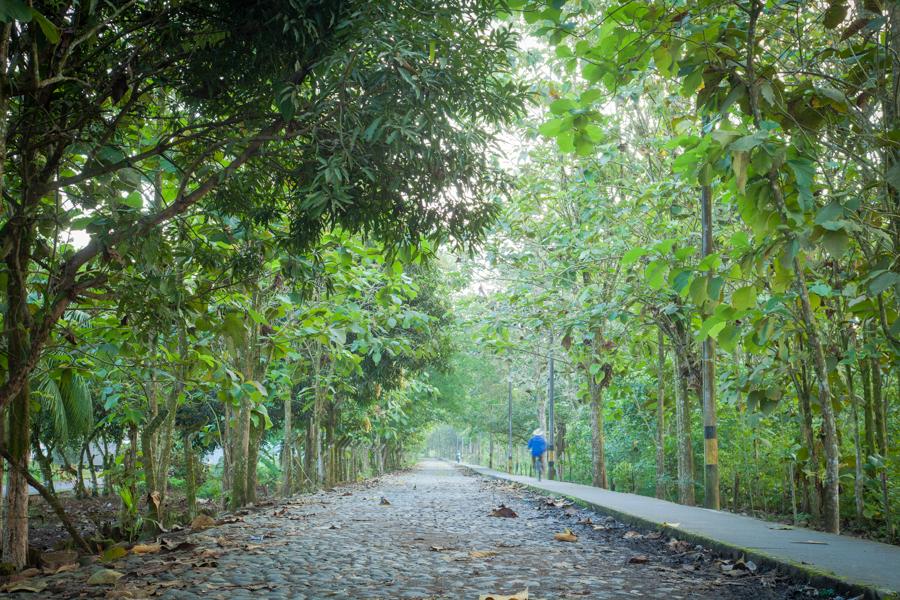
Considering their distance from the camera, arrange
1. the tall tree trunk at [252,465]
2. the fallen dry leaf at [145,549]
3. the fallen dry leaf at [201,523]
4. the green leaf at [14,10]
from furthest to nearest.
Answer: the tall tree trunk at [252,465] → the fallen dry leaf at [201,523] → the fallen dry leaf at [145,549] → the green leaf at [14,10]

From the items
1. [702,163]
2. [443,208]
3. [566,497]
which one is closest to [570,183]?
[566,497]

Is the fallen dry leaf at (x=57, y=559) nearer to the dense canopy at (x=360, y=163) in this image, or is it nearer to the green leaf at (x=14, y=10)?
the dense canopy at (x=360, y=163)

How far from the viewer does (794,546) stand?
5.44 meters

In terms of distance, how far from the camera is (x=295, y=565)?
5.31m

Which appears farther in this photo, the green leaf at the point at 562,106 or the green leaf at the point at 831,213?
the green leaf at the point at 562,106

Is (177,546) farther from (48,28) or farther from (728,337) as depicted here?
(728,337)

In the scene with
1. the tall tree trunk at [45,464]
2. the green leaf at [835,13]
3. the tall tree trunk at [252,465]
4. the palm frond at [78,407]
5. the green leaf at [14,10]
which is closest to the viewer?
the green leaf at [14,10]

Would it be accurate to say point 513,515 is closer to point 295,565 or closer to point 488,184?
point 295,565

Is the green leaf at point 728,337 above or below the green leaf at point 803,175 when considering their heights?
below

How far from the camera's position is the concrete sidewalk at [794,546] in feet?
13.4

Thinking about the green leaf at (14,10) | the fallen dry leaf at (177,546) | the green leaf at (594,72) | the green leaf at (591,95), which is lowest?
the fallen dry leaf at (177,546)

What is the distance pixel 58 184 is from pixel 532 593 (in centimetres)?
395

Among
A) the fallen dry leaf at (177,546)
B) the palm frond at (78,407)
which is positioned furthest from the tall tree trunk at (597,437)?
the fallen dry leaf at (177,546)

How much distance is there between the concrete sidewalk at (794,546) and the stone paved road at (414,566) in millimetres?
181
